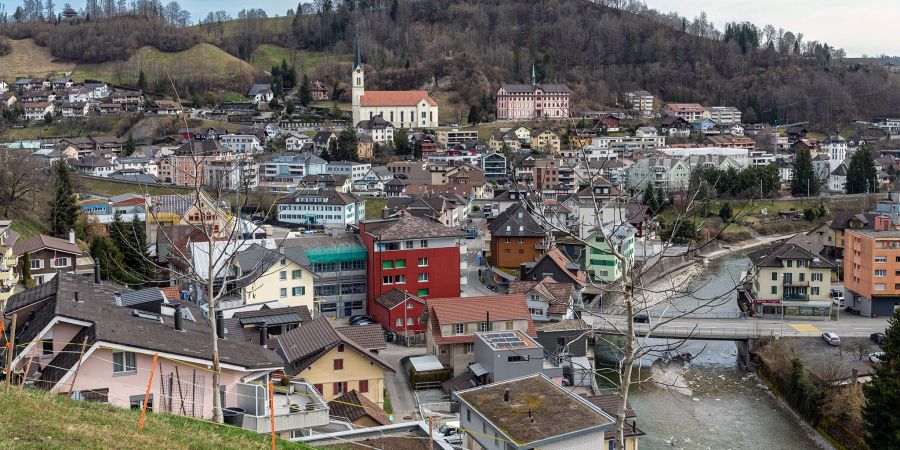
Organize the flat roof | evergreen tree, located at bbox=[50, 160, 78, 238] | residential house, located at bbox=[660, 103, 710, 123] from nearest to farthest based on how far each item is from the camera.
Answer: the flat roof, evergreen tree, located at bbox=[50, 160, 78, 238], residential house, located at bbox=[660, 103, 710, 123]

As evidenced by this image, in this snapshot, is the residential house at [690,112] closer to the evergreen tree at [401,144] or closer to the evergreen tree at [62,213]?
the evergreen tree at [401,144]

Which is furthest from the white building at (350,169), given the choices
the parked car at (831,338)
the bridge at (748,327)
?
the parked car at (831,338)

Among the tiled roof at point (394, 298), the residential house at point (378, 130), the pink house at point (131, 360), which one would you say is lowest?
the tiled roof at point (394, 298)

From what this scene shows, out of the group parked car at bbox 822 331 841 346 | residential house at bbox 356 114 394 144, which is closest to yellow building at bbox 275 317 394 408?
parked car at bbox 822 331 841 346

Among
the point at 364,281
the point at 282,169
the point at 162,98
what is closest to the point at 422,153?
the point at 282,169

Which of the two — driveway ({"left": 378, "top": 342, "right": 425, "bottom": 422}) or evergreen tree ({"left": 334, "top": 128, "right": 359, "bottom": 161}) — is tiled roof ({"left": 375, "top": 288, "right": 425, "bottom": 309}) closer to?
driveway ({"left": 378, "top": 342, "right": 425, "bottom": 422})
